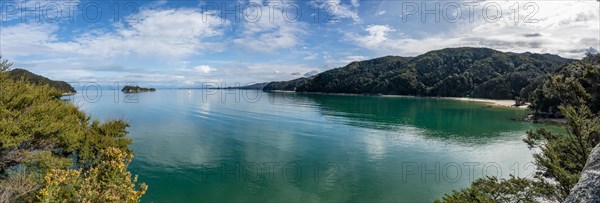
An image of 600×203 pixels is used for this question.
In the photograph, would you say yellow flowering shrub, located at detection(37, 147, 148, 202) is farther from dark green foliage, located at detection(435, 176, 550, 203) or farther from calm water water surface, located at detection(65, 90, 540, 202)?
dark green foliage, located at detection(435, 176, 550, 203)

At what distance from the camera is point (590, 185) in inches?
293

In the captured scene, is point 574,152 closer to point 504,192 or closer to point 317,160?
point 504,192

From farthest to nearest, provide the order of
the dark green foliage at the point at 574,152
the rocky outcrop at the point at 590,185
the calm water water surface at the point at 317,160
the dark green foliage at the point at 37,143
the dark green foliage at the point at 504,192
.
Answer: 1. the calm water water surface at the point at 317,160
2. the dark green foliage at the point at 504,192
3. the dark green foliage at the point at 574,152
4. the dark green foliage at the point at 37,143
5. the rocky outcrop at the point at 590,185

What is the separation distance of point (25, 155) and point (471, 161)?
47141 millimetres

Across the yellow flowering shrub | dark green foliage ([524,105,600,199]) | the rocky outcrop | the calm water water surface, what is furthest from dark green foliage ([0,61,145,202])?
dark green foliage ([524,105,600,199])

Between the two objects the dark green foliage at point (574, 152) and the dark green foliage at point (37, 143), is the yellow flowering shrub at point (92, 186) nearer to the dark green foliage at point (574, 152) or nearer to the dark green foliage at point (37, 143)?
the dark green foliage at point (37, 143)

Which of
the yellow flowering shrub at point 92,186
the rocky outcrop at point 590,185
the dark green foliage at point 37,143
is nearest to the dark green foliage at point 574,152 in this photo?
the rocky outcrop at point 590,185

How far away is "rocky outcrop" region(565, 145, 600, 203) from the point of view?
723cm

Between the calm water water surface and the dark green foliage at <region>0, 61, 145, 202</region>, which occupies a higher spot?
the dark green foliage at <region>0, 61, 145, 202</region>

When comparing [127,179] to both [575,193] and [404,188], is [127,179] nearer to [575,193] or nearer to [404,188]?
[575,193]

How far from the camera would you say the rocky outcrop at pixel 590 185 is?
723cm

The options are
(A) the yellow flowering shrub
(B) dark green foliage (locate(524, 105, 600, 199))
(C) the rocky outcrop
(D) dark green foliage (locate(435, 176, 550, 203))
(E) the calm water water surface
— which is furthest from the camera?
(E) the calm water water surface

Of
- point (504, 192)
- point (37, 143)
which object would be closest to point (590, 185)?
point (504, 192)

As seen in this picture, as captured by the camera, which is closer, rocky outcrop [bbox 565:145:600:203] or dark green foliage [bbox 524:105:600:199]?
rocky outcrop [bbox 565:145:600:203]
